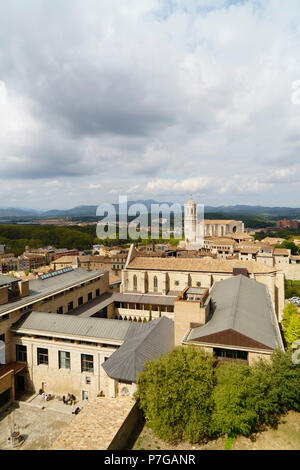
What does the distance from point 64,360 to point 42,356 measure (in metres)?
2.95

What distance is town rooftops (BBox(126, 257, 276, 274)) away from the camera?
157ft

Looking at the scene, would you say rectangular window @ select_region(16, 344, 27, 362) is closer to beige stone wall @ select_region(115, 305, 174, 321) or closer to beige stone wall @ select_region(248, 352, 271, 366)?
beige stone wall @ select_region(115, 305, 174, 321)

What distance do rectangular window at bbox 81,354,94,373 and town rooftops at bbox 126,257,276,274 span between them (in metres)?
25.6

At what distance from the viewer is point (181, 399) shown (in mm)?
18531

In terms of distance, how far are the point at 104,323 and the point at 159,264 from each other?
24.6m

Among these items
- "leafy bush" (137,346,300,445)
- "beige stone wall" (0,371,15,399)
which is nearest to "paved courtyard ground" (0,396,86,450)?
"beige stone wall" (0,371,15,399)

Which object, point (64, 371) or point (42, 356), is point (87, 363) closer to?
point (64, 371)

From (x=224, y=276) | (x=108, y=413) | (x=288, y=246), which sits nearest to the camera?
(x=108, y=413)

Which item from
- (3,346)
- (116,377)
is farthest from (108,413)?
(3,346)

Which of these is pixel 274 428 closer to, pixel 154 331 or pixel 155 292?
pixel 154 331

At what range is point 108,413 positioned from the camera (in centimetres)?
2053

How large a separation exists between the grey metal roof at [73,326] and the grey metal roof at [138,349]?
1431 mm

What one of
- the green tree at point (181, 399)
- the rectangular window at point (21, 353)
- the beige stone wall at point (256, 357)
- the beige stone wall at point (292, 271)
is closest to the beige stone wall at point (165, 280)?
the rectangular window at point (21, 353)
